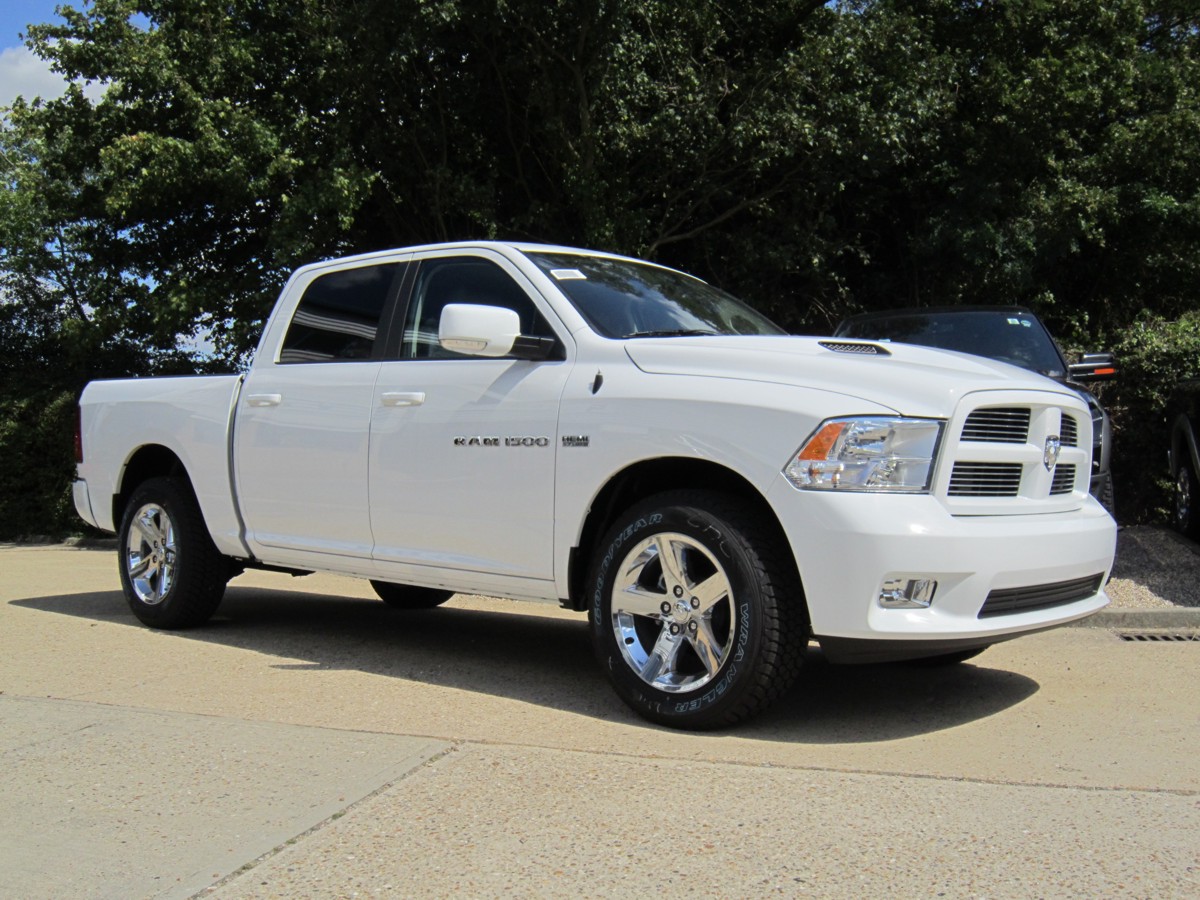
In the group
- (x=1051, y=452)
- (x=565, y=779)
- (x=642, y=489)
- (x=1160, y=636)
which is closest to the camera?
(x=565, y=779)

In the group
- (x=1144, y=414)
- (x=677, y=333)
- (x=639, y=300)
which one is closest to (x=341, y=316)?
(x=639, y=300)

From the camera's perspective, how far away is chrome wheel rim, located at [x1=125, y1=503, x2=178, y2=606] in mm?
7141

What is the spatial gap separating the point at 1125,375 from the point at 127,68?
11884mm

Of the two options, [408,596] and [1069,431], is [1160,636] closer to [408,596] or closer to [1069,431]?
[1069,431]

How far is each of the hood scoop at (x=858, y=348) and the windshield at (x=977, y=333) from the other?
4.03 m

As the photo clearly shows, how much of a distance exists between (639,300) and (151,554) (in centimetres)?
345

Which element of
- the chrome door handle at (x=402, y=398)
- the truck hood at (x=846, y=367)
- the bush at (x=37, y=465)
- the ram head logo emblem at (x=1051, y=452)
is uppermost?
the truck hood at (x=846, y=367)

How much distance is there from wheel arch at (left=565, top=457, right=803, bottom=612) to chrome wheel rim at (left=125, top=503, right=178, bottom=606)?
295cm

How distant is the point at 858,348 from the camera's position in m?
5.06

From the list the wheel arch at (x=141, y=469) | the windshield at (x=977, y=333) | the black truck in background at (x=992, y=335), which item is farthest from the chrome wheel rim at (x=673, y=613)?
the windshield at (x=977, y=333)

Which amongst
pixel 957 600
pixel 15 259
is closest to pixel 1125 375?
pixel 957 600

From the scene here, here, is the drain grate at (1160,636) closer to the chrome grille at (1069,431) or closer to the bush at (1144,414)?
the chrome grille at (1069,431)

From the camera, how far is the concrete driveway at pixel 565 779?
3258 millimetres

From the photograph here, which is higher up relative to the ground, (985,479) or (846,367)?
(846,367)
